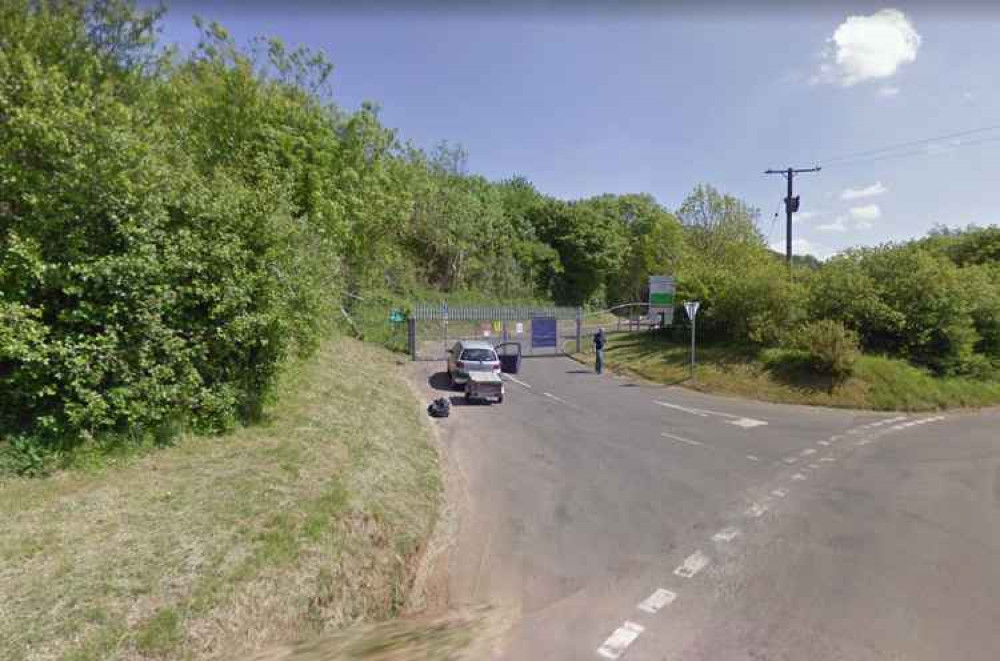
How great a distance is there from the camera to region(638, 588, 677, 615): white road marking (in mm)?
4102

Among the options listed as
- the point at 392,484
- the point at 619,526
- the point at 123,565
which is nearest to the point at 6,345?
the point at 123,565

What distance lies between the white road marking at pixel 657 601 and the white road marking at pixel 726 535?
1449mm

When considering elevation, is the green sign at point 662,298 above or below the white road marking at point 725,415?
above

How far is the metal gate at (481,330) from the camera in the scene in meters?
21.2

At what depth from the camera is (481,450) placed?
878 centimetres

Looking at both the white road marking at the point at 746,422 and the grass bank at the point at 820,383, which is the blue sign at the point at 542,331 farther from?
the white road marking at the point at 746,422

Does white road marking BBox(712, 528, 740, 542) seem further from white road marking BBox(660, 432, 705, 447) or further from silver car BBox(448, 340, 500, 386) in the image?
silver car BBox(448, 340, 500, 386)

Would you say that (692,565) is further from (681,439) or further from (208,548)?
(681,439)

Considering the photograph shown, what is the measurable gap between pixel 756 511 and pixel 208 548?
6.48m

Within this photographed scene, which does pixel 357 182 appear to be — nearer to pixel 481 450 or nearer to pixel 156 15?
pixel 156 15

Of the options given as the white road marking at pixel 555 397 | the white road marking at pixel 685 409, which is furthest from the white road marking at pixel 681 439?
the white road marking at pixel 555 397

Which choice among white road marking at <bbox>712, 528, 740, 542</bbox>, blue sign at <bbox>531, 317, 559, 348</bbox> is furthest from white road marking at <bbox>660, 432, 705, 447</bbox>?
blue sign at <bbox>531, 317, 559, 348</bbox>

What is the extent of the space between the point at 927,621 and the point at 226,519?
6.41 meters

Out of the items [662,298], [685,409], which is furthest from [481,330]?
[685,409]
